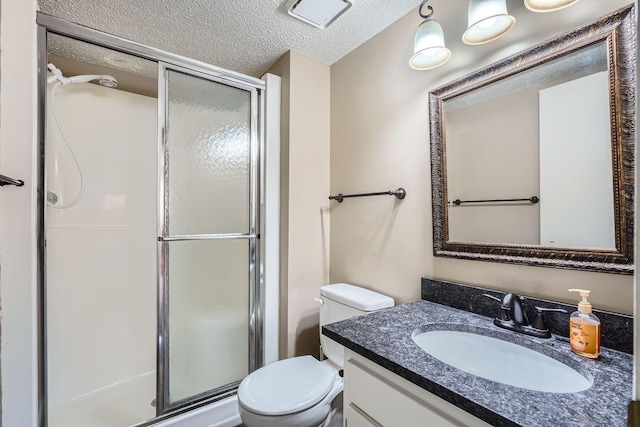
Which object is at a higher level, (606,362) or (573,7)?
(573,7)

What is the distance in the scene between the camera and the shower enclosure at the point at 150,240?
1.57 metres

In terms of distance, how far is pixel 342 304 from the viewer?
150cm

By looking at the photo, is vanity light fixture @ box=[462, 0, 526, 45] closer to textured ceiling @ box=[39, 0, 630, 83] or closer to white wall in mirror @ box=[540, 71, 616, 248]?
textured ceiling @ box=[39, 0, 630, 83]

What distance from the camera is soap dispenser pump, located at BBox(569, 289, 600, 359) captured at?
75 centimetres

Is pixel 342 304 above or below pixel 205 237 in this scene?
below

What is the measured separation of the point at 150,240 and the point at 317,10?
194 cm

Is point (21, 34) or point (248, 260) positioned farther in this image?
point (248, 260)

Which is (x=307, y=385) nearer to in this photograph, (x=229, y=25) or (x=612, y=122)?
(x=612, y=122)

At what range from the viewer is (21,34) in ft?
3.65

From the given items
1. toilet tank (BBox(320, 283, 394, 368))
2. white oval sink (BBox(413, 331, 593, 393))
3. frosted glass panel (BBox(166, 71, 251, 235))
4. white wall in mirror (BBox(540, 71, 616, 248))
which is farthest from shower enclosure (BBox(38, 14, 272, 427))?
white wall in mirror (BBox(540, 71, 616, 248))

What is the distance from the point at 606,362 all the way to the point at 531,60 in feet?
3.18

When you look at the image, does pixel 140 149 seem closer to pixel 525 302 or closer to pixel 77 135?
pixel 77 135

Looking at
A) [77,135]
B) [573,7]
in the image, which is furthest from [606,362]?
[77,135]

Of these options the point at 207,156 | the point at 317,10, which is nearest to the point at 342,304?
the point at 207,156
